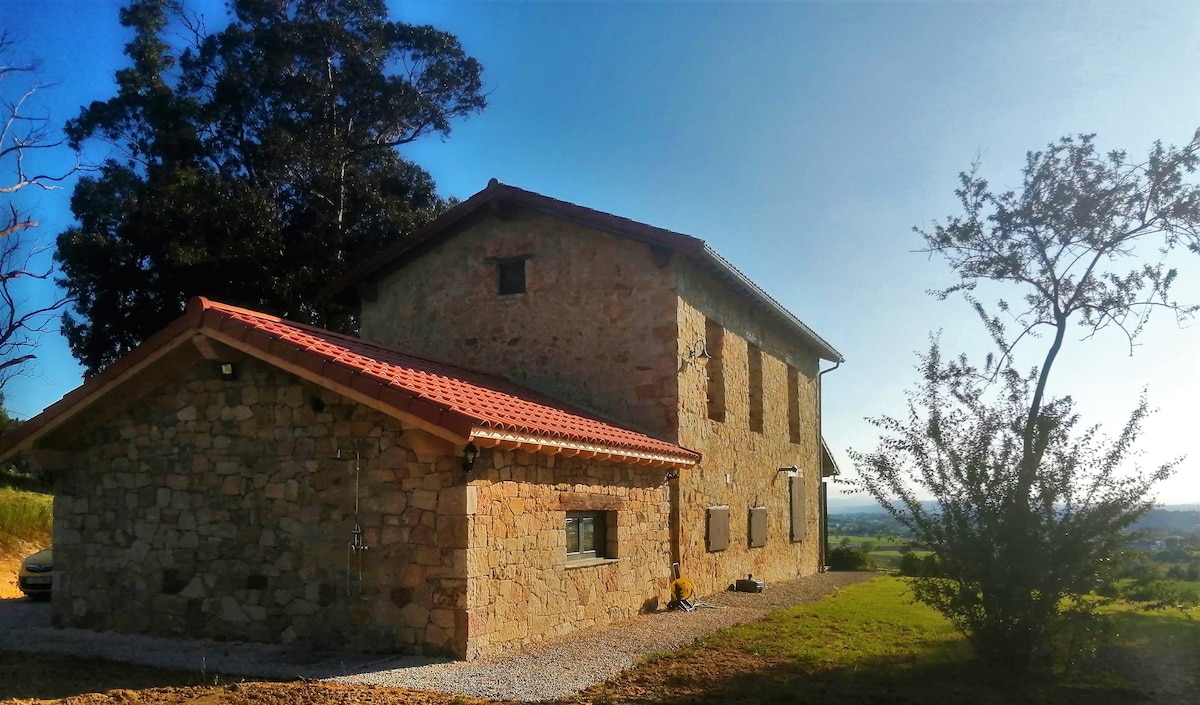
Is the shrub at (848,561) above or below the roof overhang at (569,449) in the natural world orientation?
below

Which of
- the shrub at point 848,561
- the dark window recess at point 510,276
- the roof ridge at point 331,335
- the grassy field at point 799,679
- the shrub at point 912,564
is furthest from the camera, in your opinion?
the shrub at point 848,561

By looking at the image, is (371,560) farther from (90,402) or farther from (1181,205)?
(1181,205)

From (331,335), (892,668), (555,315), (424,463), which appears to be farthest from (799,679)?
(555,315)

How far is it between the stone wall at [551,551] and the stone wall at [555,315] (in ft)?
5.35

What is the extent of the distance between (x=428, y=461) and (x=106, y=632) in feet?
14.8

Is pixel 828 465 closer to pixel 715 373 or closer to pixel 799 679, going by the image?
pixel 715 373

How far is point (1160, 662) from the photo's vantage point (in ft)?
30.3

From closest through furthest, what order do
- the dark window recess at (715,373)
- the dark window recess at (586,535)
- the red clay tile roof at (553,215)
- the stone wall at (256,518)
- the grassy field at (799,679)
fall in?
the grassy field at (799,679) < the stone wall at (256,518) < the dark window recess at (586,535) < the red clay tile roof at (553,215) < the dark window recess at (715,373)

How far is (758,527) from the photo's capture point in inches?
641

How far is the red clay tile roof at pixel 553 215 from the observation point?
1265cm

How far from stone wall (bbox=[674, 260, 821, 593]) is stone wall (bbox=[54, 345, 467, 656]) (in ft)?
17.4

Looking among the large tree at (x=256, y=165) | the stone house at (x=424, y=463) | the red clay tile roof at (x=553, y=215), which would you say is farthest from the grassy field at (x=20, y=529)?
the stone house at (x=424, y=463)

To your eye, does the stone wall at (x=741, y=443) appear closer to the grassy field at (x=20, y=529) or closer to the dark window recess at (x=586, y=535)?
the dark window recess at (x=586, y=535)

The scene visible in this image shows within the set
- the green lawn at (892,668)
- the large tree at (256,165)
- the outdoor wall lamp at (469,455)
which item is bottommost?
the green lawn at (892,668)
